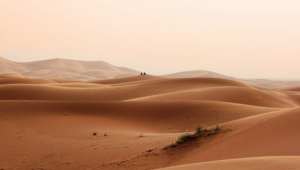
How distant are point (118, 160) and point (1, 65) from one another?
170 metres

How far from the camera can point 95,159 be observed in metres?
8.12

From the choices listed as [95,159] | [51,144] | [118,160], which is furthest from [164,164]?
[51,144]

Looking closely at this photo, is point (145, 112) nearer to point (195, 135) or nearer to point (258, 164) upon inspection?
point (195, 135)

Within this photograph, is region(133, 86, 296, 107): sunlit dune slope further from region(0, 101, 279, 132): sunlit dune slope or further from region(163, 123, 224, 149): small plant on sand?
region(163, 123, 224, 149): small plant on sand

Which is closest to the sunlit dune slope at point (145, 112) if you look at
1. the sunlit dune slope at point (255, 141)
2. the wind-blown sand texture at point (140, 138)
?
the wind-blown sand texture at point (140, 138)

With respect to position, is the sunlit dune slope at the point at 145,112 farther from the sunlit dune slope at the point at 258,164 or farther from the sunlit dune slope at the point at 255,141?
the sunlit dune slope at the point at 258,164

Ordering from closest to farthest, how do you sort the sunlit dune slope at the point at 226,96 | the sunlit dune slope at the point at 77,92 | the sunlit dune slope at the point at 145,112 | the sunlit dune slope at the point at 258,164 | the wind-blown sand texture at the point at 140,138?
the sunlit dune slope at the point at 258,164 < the wind-blown sand texture at the point at 140,138 < the sunlit dune slope at the point at 145,112 < the sunlit dune slope at the point at 226,96 < the sunlit dune slope at the point at 77,92

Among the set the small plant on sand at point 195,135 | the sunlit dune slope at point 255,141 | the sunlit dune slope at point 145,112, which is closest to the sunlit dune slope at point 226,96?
the sunlit dune slope at point 145,112

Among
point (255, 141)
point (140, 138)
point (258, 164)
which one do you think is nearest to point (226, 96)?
point (140, 138)

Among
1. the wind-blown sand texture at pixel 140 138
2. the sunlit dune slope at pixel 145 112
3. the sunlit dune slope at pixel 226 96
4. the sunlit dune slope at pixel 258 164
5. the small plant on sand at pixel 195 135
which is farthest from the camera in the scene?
the sunlit dune slope at pixel 226 96

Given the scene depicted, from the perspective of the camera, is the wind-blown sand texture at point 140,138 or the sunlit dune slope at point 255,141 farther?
the wind-blown sand texture at point 140,138

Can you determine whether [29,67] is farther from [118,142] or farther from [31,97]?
[118,142]

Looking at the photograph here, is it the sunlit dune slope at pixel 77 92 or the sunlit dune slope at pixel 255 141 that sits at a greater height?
the sunlit dune slope at pixel 77 92

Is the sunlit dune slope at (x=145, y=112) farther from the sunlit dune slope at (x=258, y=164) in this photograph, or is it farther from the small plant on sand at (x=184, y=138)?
the sunlit dune slope at (x=258, y=164)
